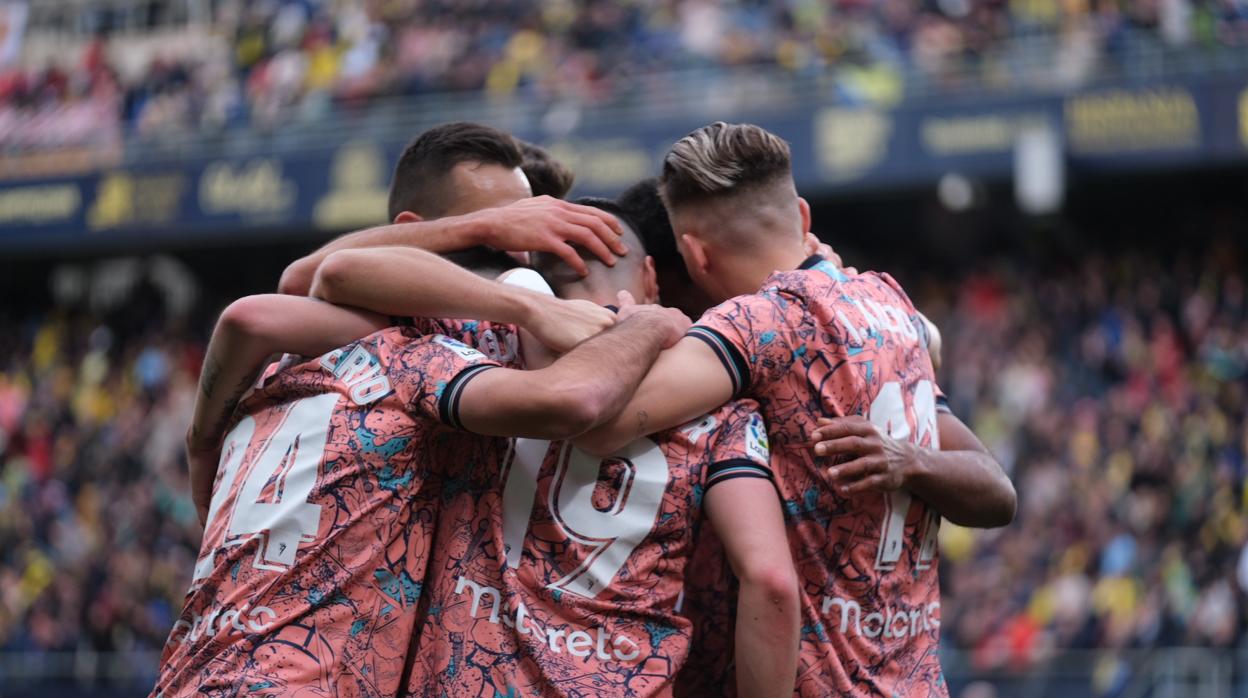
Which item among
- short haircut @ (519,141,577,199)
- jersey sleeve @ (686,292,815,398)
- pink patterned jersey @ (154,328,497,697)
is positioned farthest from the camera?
short haircut @ (519,141,577,199)

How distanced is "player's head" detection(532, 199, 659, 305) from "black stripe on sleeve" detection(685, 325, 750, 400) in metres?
0.27

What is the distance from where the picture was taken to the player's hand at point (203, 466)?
3601 mm

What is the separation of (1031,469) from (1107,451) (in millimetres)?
650

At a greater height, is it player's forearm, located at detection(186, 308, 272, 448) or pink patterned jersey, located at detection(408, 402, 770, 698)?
player's forearm, located at detection(186, 308, 272, 448)

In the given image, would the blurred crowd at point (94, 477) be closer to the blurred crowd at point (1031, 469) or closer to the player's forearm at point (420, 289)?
the blurred crowd at point (1031, 469)

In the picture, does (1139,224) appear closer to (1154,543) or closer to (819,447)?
(1154,543)

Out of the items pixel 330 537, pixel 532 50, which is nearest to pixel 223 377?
pixel 330 537

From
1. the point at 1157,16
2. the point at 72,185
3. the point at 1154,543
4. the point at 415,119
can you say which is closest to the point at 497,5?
the point at 415,119

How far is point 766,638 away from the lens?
10.4ft

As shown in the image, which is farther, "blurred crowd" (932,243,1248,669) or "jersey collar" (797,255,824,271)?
"blurred crowd" (932,243,1248,669)

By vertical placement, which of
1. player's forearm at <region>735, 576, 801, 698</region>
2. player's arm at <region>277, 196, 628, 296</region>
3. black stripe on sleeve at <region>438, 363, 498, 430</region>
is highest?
player's arm at <region>277, 196, 628, 296</region>

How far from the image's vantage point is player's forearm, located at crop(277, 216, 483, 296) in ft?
11.2

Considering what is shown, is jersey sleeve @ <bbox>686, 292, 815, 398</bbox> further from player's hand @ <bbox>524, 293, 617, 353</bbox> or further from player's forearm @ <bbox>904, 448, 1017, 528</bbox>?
player's forearm @ <bbox>904, 448, 1017, 528</bbox>

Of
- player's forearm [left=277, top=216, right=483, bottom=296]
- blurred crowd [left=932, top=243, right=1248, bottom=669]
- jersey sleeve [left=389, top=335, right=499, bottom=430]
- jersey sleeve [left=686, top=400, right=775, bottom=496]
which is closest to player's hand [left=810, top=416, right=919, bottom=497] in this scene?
jersey sleeve [left=686, top=400, right=775, bottom=496]
